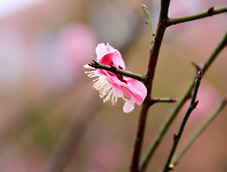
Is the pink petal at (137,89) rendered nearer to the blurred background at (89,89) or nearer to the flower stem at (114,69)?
the flower stem at (114,69)

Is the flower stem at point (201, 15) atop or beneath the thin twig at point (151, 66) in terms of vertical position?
atop

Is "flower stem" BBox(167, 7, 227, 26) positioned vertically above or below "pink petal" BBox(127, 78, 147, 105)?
above

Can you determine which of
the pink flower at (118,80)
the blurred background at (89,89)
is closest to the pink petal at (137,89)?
the pink flower at (118,80)

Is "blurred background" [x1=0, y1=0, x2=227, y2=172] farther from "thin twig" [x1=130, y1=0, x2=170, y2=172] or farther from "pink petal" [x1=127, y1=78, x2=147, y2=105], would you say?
"pink petal" [x1=127, y1=78, x2=147, y2=105]

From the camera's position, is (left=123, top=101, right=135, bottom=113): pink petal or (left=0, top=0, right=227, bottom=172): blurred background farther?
(left=0, top=0, right=227, bottom=172): blurred background

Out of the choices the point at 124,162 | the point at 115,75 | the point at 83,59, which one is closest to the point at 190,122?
the point at 124,162

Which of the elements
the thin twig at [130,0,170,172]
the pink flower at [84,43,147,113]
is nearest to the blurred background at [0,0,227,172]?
the thin twig at [130,0,170,172]

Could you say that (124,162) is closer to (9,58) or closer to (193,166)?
(193,166)

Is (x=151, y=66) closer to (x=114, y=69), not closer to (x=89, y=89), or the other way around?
(x=114, y=69)

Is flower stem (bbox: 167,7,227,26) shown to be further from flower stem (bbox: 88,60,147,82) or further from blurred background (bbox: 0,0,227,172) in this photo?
blurred background (bbox: 0,0,227,172)
